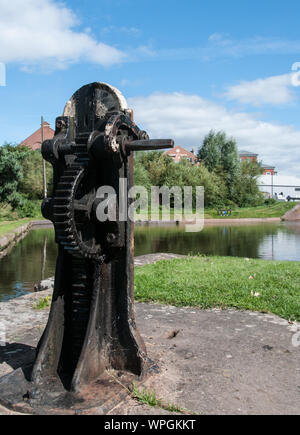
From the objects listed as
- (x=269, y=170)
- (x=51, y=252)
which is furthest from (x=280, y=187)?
(x=51, y=252)

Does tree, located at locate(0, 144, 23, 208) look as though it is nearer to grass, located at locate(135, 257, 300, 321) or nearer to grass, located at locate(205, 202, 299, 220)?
grass, located at locate(205, 202, 299, 220)

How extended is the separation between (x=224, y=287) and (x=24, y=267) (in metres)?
8.21

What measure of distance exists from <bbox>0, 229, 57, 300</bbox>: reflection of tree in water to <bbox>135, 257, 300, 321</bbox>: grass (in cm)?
335

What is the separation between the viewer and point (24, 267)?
1345 cm

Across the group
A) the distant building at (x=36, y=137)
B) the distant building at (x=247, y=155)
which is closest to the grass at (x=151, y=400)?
the distant building at (x=36, y=137)

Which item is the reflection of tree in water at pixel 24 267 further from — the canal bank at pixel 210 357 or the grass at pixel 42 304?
the canal bank at pixel 210 357

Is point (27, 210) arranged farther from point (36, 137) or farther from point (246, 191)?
point (246, 191)

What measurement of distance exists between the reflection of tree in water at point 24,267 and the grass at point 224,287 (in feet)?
11.0

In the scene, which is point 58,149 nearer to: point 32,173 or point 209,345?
point 209,345

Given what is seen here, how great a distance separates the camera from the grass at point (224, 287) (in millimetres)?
6148

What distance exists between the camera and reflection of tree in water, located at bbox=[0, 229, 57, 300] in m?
10.6

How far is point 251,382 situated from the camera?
3.65 m

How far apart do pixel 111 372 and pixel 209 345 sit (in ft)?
4.17

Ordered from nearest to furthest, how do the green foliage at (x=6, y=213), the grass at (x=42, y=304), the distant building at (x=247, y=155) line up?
the grass at (x=42, y=304) < the green foliage at (x=6, y=213) < the distant building at (x=247, y=155)
